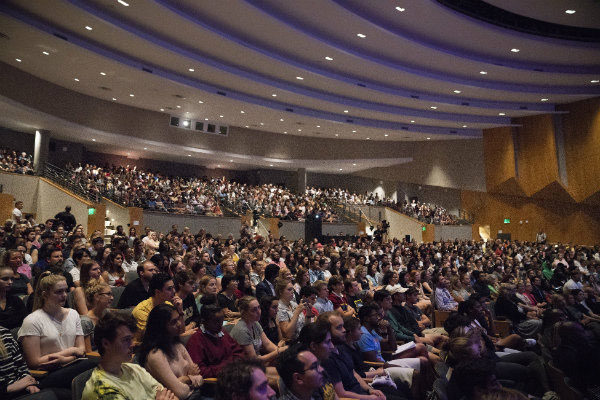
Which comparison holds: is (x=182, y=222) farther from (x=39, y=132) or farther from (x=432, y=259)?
(x=432, y=259)

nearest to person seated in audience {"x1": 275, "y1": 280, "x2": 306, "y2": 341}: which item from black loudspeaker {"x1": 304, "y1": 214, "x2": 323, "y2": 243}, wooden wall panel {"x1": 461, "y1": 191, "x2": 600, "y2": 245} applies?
black loudspeaker {"x1": 304, "y1": 214, "x2": 323, "y2": 243}

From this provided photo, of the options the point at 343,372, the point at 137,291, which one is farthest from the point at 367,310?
the point at 137,291

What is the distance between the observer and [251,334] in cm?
356

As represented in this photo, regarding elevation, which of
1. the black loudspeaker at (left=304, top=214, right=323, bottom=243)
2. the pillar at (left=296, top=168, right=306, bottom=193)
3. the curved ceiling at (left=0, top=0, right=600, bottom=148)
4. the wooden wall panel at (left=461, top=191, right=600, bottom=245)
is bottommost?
the black loudspeaker at (left=304, top=214, right=323, bottom=243)

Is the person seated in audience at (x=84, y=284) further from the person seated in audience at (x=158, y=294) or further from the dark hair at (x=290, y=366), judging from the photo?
the dark hair at (x=290, y=366)

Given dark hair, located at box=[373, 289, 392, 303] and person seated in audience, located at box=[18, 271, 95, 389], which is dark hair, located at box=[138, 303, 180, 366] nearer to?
person seated in audience, located at box=[18, 271, 95, 389]

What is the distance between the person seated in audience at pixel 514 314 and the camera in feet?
19.5

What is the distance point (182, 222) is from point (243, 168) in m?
9.99

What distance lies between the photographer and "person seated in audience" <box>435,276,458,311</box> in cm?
→ 695

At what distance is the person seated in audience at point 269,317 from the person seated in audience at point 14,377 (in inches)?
73.9

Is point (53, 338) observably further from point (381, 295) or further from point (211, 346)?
point (381, 295)

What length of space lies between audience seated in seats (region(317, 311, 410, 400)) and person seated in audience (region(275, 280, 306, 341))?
26.8 inches

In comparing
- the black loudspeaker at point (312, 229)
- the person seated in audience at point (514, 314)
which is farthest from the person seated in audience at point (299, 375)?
the black loudspeaker at point (312, 229)

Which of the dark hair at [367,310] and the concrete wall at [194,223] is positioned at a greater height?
the concrete wall at [194,223]
